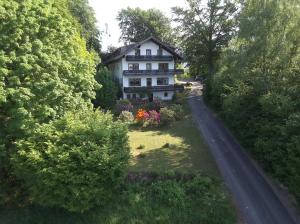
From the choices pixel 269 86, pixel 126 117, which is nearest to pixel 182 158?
pixel 269 86

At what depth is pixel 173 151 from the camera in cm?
3192

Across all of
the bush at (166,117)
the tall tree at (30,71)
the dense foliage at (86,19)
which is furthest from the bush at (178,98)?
the tall tree at (30,71)

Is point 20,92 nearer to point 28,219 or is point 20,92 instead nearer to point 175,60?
point 28,219

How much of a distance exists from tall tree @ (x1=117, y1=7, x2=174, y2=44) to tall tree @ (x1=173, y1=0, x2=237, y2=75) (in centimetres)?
1674

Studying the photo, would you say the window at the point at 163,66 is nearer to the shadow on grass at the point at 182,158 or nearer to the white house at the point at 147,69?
the white house at the point at 147,69

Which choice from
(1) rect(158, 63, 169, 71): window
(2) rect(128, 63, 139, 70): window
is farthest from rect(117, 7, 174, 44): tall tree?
(2) rect(128, 63, 139, 70): window

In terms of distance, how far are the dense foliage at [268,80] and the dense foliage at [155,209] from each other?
503 centimetres

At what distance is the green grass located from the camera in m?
28.0

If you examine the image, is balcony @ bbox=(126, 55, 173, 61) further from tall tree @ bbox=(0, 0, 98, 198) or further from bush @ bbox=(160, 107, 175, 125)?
tall tree @ bbox=(0, 0, 98, 198)

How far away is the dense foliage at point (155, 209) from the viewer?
22.0 metres

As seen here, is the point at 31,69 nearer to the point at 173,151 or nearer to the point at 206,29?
the point at 173,151

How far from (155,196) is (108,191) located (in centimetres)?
403

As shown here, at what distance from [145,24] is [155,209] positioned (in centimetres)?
6017

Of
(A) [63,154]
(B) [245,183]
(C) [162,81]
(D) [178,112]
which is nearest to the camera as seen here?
(A) [63,154]
